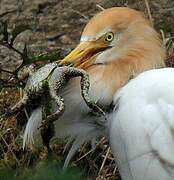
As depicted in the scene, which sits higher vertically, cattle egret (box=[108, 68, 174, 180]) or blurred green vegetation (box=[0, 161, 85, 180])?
blurred green vegetation (box=[0, 161, 85, 180])

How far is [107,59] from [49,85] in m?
0.47

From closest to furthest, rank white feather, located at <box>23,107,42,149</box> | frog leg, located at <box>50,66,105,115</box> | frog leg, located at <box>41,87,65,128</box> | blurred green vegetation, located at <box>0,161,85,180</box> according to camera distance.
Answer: blurred green vegetation, located at <box>0,161,85,180</box>, frog leg, located at <box>41,87,65,128</box>, frog leg, located at <box>50,66,105,115</box>, white feather, located at <box>23,107,42,149</box>

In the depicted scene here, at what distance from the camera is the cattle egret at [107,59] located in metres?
1.75

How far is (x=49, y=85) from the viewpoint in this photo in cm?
138

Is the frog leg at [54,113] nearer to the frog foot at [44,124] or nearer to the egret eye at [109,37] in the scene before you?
the frog foot at [44,124]

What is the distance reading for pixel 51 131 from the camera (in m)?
1.33

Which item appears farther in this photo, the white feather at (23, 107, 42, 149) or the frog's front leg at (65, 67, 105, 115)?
the white feather at (23, 107, 42, 149)

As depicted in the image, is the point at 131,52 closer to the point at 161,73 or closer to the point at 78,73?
the point at 161,73

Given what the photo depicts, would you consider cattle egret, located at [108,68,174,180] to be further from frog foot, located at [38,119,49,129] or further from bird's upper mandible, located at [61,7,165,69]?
frog foot, located at [38,119,49,129]

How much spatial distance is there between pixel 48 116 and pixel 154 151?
345 mm

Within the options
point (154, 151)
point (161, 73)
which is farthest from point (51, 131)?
point (161, 73)

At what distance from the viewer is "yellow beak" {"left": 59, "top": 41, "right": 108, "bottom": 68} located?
5.66 ft

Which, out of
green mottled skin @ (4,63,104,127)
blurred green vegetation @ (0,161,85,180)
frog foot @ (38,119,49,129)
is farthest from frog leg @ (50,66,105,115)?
blurred green vegetation @ (0,161,85,180)

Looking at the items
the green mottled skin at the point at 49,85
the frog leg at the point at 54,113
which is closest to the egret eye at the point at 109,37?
the green mottled skin at the point at 49,85
